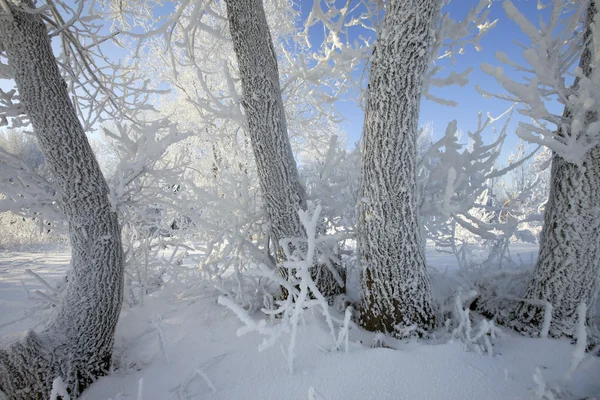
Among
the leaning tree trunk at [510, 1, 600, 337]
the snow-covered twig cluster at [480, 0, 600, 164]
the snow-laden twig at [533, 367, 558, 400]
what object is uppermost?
the snow-covered twig cluster at [480, 0, 600, 164]

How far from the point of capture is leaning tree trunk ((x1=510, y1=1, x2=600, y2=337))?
169cm

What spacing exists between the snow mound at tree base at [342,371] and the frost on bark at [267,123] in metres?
0.76

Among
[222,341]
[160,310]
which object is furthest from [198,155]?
[222,341]

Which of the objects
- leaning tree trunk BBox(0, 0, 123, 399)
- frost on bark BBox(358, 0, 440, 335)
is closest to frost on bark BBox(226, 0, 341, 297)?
frost on bark BBox(358, 0, 440, 335)

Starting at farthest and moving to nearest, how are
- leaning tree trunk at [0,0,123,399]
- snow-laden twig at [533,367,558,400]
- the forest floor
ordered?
1. leaning tree trunk at [0,0,123,399]
2. the forest floor
3. snow-laden twig at [533,367,558,400]

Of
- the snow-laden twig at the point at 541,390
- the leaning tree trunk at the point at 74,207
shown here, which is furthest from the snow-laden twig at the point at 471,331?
the leaning tree trunk at the point at 74,207

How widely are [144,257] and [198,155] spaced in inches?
262

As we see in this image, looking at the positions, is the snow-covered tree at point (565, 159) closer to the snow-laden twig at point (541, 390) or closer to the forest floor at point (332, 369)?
the forest floor at point (332, 369)

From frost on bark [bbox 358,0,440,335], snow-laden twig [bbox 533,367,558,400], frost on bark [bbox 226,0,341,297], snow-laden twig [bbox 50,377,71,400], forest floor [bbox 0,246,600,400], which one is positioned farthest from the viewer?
frost on bark [bbox 226,0,341,297]

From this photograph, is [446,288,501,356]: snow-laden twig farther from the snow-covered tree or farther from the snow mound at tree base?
the snow-covered tree

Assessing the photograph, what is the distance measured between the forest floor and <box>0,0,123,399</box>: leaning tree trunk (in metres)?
0.29

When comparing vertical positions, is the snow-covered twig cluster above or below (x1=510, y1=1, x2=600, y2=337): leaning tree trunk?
above

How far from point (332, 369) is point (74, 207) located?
2.02m

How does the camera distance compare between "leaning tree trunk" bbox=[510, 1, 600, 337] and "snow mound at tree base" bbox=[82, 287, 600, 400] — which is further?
"leaning tree trunk" bbox=[510, 1, 600, 337]
